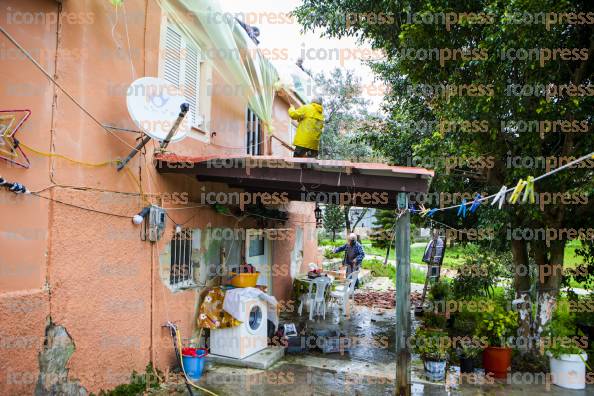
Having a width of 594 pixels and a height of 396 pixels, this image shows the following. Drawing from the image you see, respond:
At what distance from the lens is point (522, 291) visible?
26.7ft

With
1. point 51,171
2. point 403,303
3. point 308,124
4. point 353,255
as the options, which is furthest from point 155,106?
point 353,255

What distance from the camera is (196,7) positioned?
647 centimetres

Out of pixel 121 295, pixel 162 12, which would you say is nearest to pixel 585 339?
pixel 121 295

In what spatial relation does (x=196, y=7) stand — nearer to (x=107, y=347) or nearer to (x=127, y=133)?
(x=127, y=133)

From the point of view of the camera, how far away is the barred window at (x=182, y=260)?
23.1 ft

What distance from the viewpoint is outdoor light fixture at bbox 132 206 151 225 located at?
19.2 ft

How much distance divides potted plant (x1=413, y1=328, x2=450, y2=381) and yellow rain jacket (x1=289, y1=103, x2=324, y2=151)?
4.49 meters

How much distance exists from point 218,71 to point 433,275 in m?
9.41

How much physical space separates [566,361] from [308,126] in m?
6.53

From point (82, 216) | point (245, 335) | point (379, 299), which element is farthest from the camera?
point (379, 299)

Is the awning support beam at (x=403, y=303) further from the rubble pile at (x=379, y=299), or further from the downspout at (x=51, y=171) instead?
the rubble pile at (x=379, y=299)

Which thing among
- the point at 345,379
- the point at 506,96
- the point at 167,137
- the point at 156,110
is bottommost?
the point at 345,379

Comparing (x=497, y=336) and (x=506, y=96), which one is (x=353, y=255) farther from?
(x=506, y=96)

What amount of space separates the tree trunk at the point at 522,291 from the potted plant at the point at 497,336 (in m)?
0.16
